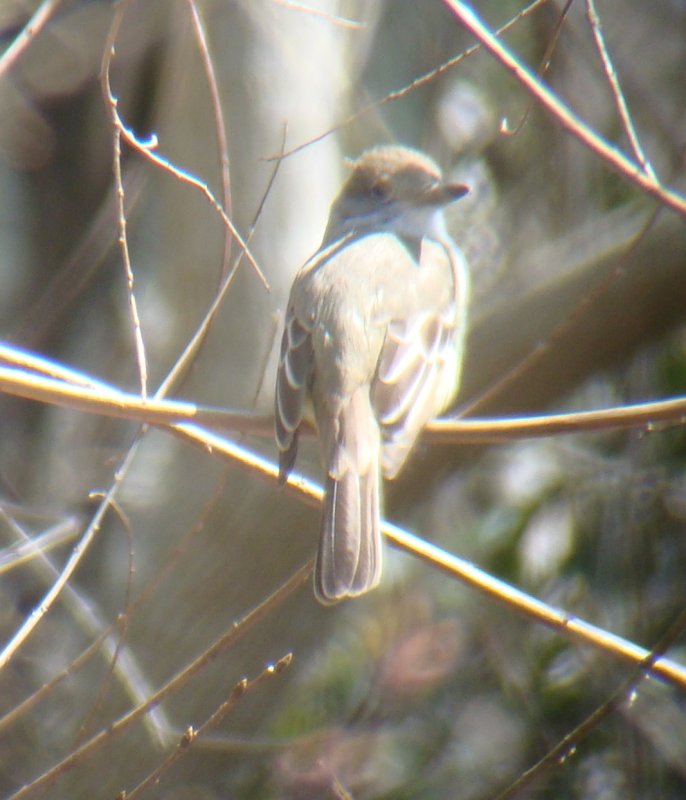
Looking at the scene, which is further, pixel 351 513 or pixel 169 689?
pixel 351 513

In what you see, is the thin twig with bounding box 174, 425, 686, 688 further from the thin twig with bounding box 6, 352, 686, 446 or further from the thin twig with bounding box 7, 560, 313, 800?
the thin twig with bounding box 7, 560, 313, 800

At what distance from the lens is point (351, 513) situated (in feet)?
10.9

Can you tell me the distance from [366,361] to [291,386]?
0.83 ft

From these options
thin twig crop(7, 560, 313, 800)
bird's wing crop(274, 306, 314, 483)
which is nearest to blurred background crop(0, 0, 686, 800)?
bird's wing crop(274, 306, 314, 483)

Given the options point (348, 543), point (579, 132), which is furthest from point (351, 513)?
point (579, 132)

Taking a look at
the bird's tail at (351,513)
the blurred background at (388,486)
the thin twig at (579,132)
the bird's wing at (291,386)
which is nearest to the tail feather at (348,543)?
the bird's tail at (351,513)

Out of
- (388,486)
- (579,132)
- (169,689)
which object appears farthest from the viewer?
(388,486)

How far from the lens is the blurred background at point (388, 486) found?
5.27 meters

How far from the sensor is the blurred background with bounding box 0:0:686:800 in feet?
17.3

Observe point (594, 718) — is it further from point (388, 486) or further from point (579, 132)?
point (388, 486)

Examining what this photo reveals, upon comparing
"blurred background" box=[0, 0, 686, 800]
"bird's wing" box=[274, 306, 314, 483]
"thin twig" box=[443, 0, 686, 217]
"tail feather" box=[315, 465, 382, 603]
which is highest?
"thin twig" box=[443, 0, 686, 217]

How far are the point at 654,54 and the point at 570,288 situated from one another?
290cm

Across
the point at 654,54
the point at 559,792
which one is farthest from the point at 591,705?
the point at 654,54

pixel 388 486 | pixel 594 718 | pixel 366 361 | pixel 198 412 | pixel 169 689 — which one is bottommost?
pixel 388 486
